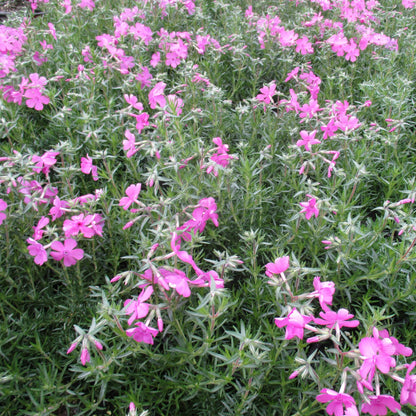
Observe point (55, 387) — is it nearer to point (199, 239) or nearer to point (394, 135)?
point (199, 239)

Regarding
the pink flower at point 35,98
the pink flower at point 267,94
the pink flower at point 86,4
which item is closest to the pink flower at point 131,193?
the pink flower at point 267,94

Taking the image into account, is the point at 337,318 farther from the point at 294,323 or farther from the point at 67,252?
the point at 67,252

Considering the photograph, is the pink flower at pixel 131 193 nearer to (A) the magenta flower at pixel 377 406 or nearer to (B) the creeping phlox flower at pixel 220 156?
(B) the creeping phlox flower at pixel 220 156

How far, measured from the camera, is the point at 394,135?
275 centimetres

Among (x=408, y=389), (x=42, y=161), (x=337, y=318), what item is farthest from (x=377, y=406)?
(x=42, y=161)

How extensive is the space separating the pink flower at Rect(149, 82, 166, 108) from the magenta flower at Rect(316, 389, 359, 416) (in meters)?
2.04

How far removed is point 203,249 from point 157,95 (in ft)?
3.78

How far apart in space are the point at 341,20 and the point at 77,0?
316cm

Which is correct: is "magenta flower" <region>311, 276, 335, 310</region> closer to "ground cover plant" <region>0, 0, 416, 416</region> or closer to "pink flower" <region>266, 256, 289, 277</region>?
"ground cover plant" <region>0, 0, 416, 416</region>

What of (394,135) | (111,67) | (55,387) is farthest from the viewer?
(111,67)

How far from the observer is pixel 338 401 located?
1.31 m

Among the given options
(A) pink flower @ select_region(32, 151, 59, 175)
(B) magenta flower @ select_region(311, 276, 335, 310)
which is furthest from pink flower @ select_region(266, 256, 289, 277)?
(A) pink flower @ select_region(32, 151, 59, 175)

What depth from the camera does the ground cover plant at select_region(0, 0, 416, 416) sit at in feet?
5.14

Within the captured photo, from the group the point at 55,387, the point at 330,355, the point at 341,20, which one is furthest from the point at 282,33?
the point at 55,387
